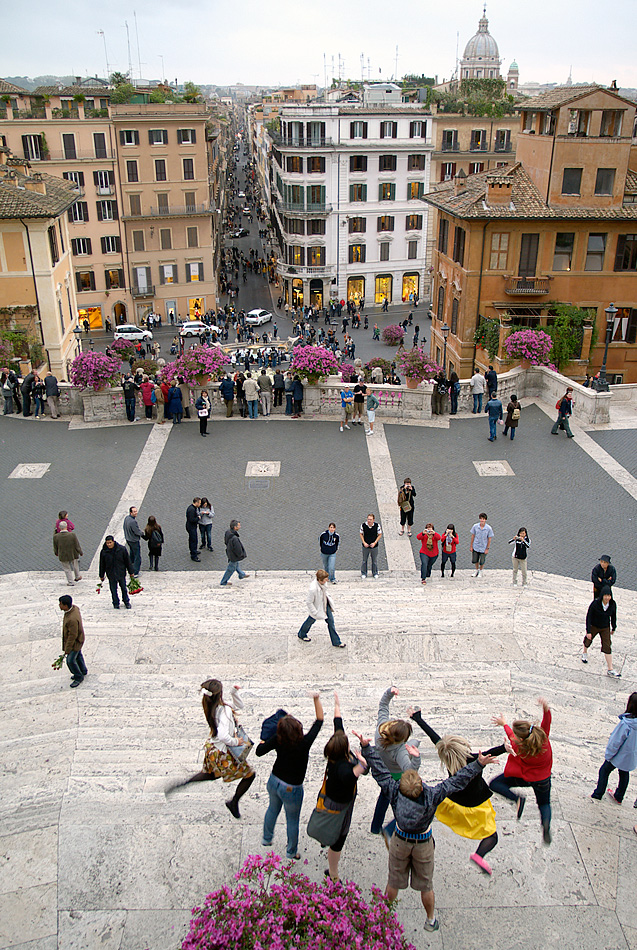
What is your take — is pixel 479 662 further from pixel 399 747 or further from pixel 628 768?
pixel 399 747

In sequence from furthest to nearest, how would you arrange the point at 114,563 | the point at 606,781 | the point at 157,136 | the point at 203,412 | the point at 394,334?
the point at 157,136 → the point at 394,334 → the point at 203,412 → the point at 114,563 → the point at 606,781

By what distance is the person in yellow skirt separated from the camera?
6953 mm

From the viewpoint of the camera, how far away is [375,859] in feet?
25.0

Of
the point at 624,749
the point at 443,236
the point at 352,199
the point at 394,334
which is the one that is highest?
the point at 443,236

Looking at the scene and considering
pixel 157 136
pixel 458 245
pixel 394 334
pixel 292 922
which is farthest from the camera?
pixel 157 136

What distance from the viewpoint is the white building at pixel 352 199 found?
61562 mm

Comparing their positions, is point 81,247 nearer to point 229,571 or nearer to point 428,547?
point 229,571

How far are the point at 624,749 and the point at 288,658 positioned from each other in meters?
5.43

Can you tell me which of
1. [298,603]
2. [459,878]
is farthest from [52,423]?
[459,878]

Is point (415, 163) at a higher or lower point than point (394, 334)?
higher

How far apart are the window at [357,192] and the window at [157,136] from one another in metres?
15.0

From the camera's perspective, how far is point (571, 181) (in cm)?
3275

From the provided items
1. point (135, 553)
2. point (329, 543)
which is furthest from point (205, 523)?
point (329, 543)

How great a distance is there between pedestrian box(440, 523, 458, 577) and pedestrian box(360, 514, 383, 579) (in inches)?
51.8
